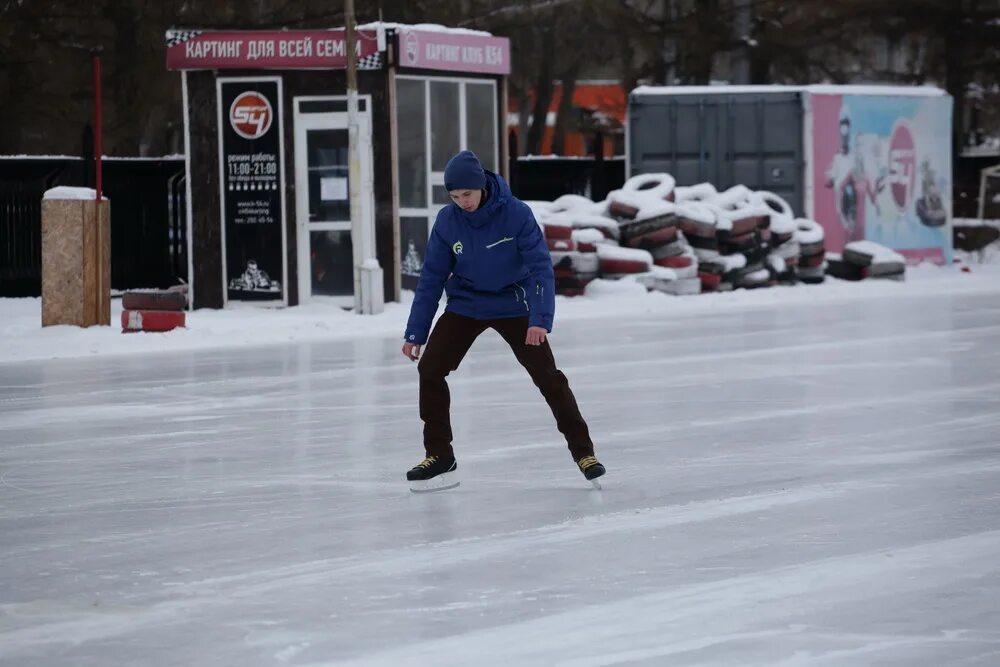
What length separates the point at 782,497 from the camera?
29.0 ft

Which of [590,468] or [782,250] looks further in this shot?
[782,250]

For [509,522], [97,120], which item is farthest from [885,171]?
[509,522]

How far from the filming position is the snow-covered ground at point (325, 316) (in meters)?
18.6

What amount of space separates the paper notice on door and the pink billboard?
8.50 meters

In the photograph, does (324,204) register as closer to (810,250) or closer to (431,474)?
(810,250)

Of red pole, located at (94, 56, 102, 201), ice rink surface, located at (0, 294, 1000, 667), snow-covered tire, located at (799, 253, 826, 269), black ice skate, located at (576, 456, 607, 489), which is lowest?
ice rink surface, located at (0, 294, 1000, 667)

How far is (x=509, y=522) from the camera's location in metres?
8.29

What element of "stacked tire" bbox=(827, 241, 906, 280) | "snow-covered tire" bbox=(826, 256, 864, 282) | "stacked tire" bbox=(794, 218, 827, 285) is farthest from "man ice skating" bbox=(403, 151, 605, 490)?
"snow-covered tire" bbox=(826, 256, 864, 282)

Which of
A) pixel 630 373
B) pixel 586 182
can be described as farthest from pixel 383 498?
pixel 586 182

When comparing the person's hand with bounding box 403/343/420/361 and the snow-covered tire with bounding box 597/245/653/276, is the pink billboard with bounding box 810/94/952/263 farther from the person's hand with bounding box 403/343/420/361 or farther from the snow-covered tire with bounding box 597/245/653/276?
the person's hand with bounding box 403/343/420/361

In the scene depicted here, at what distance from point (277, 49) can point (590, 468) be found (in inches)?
593

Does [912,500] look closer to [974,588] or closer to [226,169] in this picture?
[974,588]

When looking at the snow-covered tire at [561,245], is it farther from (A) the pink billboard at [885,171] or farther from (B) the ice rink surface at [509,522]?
(B) the ice rink surface at [509,522]

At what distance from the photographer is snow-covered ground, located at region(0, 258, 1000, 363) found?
1859 centimetres
